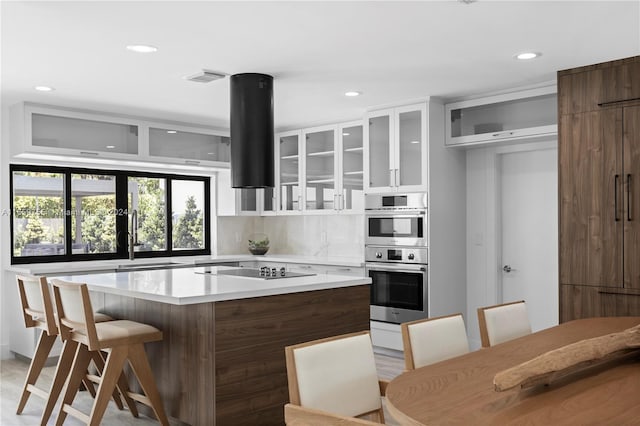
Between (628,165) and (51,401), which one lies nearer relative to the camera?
(51,401)

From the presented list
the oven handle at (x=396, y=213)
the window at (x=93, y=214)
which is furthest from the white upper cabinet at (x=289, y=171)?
the window at (x=93, y=214)

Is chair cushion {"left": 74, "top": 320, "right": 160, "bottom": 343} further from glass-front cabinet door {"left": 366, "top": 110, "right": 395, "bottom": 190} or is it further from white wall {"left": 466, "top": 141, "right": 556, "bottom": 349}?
white wall {"left": 466, "top": 141, "right": 556, "bottom": 349}

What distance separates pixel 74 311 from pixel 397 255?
312 centimetres

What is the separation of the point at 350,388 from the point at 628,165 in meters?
3.15

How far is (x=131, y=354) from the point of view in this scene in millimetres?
3486

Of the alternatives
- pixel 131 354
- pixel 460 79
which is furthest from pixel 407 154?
pixel 131 354

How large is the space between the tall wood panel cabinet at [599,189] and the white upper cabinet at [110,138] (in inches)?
151

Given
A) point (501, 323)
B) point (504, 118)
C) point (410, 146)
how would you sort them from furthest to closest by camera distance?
point (410, 146) < point (504, 118) < point (501, 323)

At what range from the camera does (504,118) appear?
17.0ft

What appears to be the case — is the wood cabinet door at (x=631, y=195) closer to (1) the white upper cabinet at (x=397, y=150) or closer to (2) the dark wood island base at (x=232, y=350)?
(1) the white upper cabinet at (x=397, y=150)

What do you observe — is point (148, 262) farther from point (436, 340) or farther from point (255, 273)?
point (436, 340)

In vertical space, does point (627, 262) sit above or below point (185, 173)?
below

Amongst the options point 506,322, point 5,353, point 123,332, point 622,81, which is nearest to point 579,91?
point 622,81

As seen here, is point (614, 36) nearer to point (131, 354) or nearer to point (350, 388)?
point (350, 388)
